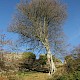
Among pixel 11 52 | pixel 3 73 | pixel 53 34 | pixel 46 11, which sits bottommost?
pixel 3 73

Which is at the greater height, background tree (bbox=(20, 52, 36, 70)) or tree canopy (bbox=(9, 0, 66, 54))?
tree canopy (bbox=(9, 0, 66, 54))

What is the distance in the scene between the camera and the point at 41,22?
120 feet

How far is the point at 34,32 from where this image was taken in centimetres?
3541

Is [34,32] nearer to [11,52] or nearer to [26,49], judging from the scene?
[26,49]

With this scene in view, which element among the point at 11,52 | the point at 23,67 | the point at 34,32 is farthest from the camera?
the point at 23,67

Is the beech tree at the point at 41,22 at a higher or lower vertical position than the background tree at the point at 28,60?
higher

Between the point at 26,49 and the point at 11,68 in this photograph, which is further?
the point at 26,49

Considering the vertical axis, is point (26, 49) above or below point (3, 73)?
above

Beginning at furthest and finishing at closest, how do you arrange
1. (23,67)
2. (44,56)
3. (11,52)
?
(44,56) → (23,67) → (11,52)

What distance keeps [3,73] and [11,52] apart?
8.09 feet

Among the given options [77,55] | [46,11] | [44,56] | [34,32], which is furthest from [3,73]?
[44,56]

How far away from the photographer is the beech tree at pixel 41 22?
35406 millimetres

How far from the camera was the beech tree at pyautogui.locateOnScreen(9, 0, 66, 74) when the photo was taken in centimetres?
3541

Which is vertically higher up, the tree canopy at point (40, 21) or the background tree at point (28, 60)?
the tree canopy at point (40, 21)
